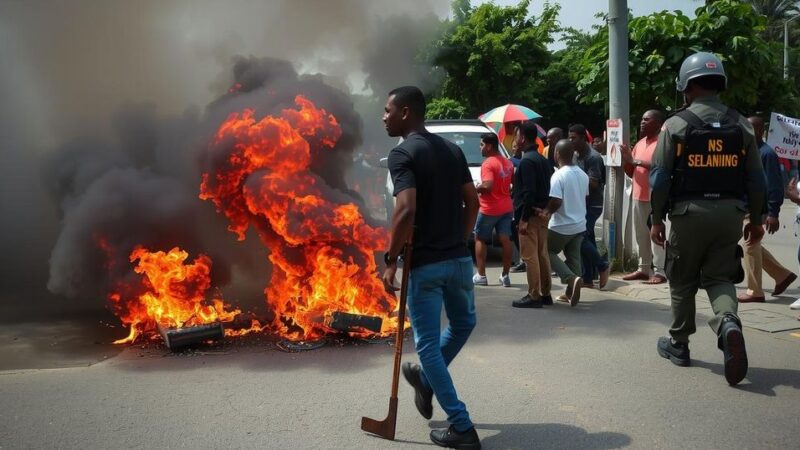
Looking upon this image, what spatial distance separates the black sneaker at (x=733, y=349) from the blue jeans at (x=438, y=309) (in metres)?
1.77

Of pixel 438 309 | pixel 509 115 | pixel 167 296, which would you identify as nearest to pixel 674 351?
pixel 438 309

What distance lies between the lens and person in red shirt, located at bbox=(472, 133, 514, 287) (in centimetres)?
805

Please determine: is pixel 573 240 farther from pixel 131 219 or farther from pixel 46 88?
pixel 46 88

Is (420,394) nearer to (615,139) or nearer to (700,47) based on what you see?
(615,139)

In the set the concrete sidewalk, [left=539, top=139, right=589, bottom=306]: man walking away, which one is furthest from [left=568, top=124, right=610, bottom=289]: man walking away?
[left=539, top=139, right=589, bottom=306]: man walking away

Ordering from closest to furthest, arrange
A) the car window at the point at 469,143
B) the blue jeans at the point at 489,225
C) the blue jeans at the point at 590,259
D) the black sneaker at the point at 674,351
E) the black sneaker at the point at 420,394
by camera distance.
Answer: the black sneaker at the point at 420,394, the black sneaker at the point at 674,351, the blue jeans at the point at 590,259, the blue jeans at the point at 489,225, the car window at the point at 469,143

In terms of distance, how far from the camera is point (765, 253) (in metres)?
6.90

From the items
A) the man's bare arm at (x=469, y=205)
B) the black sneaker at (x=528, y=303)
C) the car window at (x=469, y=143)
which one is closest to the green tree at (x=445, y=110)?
the car window at (x=469, y=143)

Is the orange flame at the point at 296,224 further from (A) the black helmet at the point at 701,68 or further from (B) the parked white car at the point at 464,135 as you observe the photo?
(B) the parked white car at the point at 464,135

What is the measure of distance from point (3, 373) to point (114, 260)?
1.62 meters

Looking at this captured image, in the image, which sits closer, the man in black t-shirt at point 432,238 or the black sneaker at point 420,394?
the man in black t-shirt at point 432,238

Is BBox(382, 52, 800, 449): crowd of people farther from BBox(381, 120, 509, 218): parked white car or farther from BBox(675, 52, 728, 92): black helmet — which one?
BBox(381, 120, 509, 218): parked white car

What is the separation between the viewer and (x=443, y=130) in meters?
11.1

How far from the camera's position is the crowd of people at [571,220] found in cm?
353
